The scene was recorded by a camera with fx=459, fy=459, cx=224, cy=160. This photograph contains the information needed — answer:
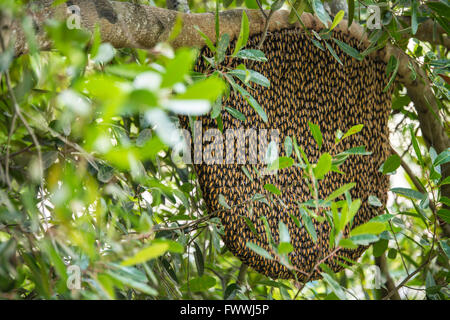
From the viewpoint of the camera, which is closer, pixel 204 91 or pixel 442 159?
pixel 204 91

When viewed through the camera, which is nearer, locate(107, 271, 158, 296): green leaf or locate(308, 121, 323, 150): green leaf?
locate(107, 271, 158, 296): green leaf

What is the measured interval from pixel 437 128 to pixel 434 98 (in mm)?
89

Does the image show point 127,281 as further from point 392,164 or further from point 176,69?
point 392,164

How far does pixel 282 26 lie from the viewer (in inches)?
35.1

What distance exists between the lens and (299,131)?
0.91 m

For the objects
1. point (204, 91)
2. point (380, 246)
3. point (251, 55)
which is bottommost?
point (380, 246)

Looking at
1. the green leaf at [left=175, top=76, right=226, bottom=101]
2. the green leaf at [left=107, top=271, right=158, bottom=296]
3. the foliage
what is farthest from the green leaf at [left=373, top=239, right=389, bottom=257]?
the green leaf at [left=175, top=76, right=226, bottom=101]

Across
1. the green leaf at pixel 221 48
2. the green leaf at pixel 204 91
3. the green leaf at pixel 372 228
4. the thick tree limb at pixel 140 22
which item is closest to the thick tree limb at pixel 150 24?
the thick tree limb at pixel 140 22

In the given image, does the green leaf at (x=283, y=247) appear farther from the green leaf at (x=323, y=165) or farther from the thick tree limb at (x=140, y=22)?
the thick tree limb at (x=140, y=22)

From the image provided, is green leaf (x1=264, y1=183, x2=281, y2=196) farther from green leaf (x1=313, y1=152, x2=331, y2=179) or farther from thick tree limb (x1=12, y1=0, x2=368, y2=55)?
thick tree limb (x1=12, y1=0, x2=368, y2=55)

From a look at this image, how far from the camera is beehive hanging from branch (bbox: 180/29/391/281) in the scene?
2.67ft

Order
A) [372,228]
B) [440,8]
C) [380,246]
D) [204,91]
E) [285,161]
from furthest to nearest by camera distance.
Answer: [380,246] → [440,8] → [285,161] → [372,228] → [204,91]

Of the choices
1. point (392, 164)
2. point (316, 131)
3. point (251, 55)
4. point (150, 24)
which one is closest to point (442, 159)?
point (392, 164)
